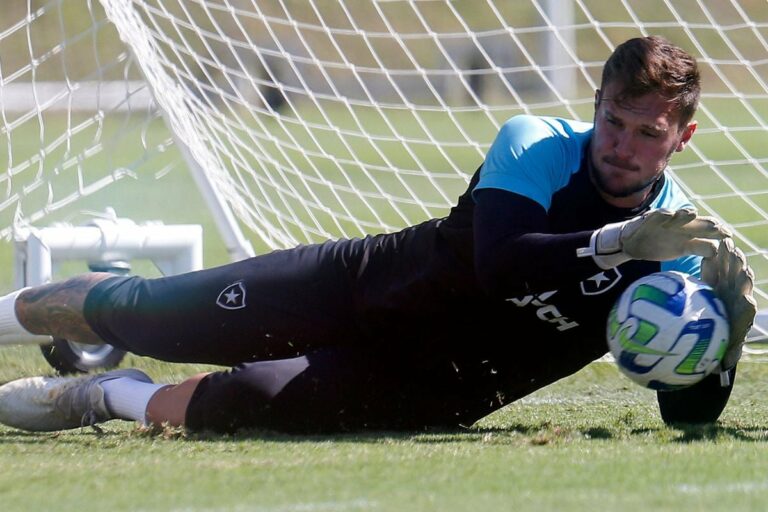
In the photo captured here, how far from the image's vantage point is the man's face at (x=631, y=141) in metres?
3.20

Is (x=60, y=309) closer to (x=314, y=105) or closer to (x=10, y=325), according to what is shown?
(x=10, y=325)

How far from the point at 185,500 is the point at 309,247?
1.42m

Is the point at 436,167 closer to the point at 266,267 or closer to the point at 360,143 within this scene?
the point at 360,143

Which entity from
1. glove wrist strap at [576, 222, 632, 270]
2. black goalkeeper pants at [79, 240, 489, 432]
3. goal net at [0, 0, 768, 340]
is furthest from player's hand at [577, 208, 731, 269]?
goal net at [0, 0, 768, 340]

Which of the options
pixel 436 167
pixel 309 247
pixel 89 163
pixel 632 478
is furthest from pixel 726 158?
pixel 632 478

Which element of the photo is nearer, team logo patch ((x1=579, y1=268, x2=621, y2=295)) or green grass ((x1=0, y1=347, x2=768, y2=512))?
green grass ((x1=0, y1=347, x2=768, y2=512))

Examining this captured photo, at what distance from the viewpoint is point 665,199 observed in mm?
3443

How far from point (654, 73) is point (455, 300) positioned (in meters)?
0.81

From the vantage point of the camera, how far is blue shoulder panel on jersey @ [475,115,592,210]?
10.8 ft

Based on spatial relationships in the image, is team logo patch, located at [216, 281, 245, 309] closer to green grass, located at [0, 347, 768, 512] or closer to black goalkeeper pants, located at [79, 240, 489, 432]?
black goalkeeper pants, located at [79, 240, 489, 432]

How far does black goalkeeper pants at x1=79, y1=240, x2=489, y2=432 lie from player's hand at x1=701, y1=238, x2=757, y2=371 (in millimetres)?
A: 725

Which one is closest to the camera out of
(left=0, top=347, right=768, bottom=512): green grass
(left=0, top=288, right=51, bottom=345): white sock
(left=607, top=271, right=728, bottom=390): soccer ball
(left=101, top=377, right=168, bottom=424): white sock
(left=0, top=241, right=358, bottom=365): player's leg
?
(left=0, top=347, right=768, bottom=512): green grass

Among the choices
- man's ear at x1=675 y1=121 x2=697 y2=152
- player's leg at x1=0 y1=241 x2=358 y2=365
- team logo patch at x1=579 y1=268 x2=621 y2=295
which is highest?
man's ear at x1=675 y1=121 x2=697 y2=152

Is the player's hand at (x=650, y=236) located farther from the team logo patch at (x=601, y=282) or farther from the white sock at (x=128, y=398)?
the white sock at (x=128, y=398)
